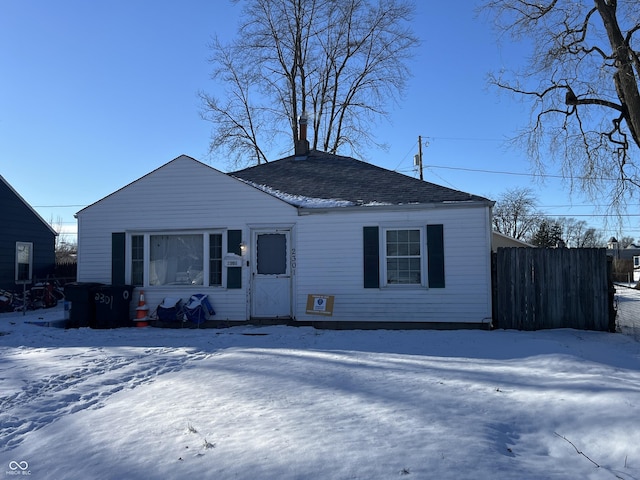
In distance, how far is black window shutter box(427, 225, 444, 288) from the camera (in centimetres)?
1036

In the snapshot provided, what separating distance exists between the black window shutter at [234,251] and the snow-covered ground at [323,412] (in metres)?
3.24

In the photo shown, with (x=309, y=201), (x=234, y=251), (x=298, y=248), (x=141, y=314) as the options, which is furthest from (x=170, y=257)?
(x=309, y=201)

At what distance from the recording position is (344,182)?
41.3 ft

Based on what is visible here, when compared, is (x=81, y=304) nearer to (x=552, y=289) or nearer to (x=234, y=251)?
(x=234, y=251)

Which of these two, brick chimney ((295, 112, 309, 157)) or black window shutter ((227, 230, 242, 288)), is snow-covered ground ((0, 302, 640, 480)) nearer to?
black window shutter ((227, 230, 242, 288))

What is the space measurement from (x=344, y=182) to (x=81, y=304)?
7.05 metres

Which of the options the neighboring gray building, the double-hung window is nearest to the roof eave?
the double-hung window

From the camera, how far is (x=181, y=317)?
11.1m

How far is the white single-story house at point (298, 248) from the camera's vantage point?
10.4m

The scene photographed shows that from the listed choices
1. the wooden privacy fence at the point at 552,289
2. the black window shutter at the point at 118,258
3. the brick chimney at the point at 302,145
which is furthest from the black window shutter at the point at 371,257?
the black window shutter at the point at 118,258

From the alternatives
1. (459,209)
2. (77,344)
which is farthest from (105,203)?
(459,209)

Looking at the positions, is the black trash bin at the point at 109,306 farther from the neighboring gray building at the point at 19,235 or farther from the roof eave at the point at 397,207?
the neighboring gray building at the point at 19,235

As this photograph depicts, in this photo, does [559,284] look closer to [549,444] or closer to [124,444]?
[549,444]

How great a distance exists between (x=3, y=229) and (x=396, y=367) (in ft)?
51.4
